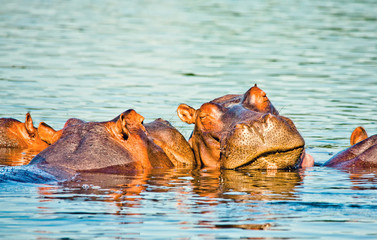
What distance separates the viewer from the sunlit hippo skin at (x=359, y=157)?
1103 centimetres

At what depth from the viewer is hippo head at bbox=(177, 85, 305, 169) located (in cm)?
957

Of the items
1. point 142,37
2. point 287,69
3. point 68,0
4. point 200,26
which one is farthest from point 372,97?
point 68,0

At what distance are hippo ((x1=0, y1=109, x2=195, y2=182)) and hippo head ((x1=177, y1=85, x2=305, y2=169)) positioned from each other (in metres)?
0.90

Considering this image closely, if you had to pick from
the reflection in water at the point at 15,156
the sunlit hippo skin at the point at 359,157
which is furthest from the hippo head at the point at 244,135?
the reflection in water at the point at 15,156

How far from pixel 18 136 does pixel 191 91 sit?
799 cm

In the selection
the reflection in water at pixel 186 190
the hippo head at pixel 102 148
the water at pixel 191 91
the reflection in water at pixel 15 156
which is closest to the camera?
the water at pixel 191 91

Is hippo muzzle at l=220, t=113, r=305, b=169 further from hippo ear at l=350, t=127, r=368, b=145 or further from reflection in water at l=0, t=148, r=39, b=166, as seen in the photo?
reflection in water at l=0, t=148, r=39, b=166

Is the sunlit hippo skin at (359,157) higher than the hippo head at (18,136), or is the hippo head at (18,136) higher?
the hippo head at (18,136)

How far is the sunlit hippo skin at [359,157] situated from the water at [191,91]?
15.6 inches

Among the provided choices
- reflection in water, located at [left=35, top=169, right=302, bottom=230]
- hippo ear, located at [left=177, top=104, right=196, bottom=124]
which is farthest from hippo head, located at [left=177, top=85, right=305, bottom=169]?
reflection in water, located at [left=35, top=169, right=302, bottom=230]

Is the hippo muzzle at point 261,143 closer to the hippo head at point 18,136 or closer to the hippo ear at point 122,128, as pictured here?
the hippo ear at point 122,128

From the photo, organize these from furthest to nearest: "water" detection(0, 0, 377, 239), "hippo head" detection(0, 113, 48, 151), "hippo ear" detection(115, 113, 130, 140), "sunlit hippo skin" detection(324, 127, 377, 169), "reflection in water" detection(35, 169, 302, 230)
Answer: "hippo head" detection(0, 113, 48, 151) < "sunlit hippo skin" detection(324, 127, 377, 169) < "hippo ear" detection(115, 113, 130, 140) < "reflection in water" detection(35, 169, 302, 230) < "water" detection(0, 0, 377, 239)

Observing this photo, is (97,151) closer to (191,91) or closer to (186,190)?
(186,190)

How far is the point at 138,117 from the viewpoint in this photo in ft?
32.2
